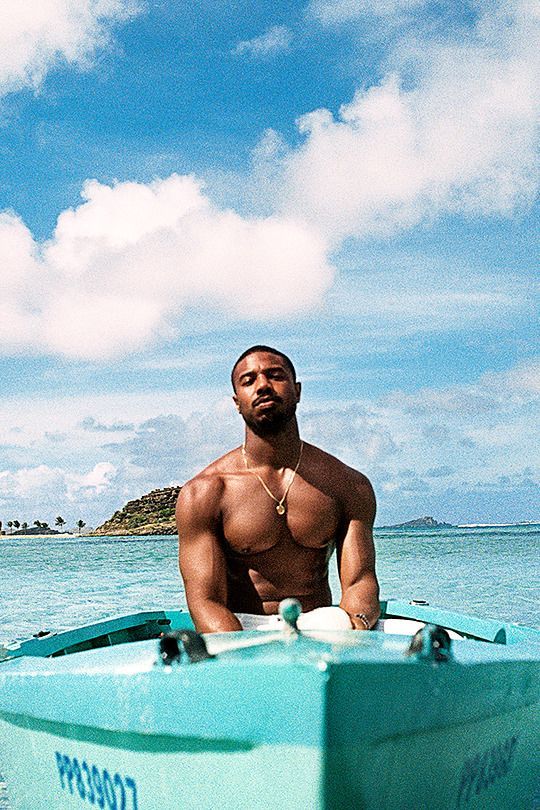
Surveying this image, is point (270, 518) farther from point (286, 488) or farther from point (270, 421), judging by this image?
point (270, 421)

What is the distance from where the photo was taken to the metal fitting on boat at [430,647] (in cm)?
271

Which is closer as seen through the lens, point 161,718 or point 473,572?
point 161,718

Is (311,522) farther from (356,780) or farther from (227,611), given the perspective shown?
(356,780)

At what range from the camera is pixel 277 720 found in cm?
255

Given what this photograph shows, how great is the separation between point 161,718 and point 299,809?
0.42 meters

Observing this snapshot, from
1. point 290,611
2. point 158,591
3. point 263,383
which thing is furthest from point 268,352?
point 158,591

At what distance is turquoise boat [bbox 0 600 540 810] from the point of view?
254 cm

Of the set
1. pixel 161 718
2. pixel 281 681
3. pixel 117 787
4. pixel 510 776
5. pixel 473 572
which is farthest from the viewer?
pixel 473 572

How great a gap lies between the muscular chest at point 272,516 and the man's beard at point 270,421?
0.58 ft

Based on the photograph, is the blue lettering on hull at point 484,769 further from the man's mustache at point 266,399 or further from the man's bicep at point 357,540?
the man's mustache at point 266,399

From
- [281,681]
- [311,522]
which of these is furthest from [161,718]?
[311,522]

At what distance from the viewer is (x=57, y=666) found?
3.12 metres

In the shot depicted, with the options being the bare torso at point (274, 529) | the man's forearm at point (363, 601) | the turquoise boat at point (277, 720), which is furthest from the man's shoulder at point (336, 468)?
the turquoise boat at point (277, 720)

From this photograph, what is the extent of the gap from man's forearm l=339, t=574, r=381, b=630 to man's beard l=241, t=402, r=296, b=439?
2.08 feet
